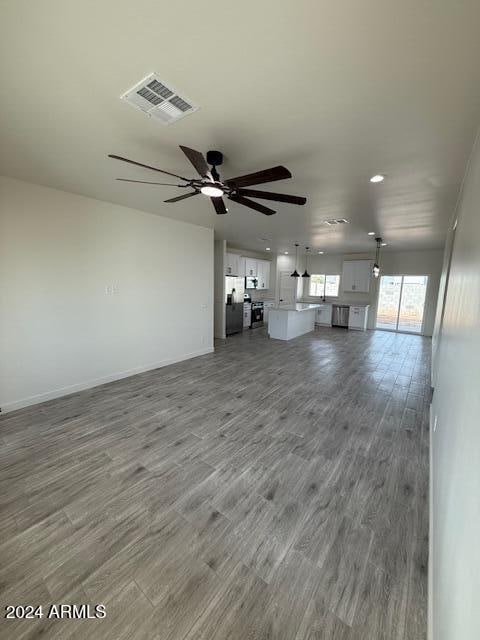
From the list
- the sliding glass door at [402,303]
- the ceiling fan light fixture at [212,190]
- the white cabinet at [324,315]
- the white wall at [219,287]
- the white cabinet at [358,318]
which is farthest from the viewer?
the white cabinet at [324,315]

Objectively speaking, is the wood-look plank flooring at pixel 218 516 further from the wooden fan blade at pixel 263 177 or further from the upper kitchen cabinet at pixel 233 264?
the upper kitchen cabinet at pixel 233 264

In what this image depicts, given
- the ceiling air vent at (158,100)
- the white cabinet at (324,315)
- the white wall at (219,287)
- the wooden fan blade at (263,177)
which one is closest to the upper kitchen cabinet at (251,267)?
the white wall at (219,287)

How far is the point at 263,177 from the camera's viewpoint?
1943 millimetres

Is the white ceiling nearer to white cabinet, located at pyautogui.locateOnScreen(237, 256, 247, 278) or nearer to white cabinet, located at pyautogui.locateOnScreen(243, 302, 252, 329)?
white cabinet, located at pyautogui.locateOnScreen(237, 256, 247, 278)

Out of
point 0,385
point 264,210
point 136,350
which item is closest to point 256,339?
point 136,350

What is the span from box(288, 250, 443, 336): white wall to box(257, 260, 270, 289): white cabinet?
6.26 ft

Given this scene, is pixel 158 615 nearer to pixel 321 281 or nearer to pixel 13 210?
pixel 13 210

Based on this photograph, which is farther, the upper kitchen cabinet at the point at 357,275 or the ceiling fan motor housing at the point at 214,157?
the upper kitchen cabinet at the point at 357,275

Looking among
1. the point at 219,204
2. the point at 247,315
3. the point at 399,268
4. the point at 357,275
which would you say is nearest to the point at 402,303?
the point at 399,268

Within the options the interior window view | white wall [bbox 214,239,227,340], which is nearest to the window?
white wall [bbox 214,239,227,340]

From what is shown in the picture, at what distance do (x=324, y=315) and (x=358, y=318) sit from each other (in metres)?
1.20

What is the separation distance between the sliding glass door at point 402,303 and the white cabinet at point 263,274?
4.00 metres

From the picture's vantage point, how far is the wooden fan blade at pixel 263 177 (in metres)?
1.83

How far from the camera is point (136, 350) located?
4.43 metres
